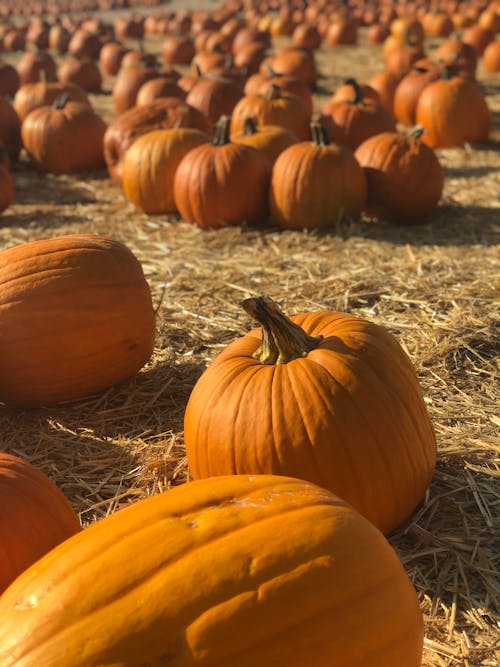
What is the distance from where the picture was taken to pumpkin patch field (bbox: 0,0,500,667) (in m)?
Answer: 1.63

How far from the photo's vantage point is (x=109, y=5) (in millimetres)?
31969

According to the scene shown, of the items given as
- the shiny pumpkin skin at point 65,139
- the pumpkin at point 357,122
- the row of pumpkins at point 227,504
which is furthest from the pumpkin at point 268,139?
the row of pumpkins at point 227,504

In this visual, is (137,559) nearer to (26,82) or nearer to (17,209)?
(17,209)

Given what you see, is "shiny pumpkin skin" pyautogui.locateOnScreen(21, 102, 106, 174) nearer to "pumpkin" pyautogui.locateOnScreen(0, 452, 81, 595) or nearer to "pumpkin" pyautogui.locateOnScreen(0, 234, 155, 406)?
"pumpkin" pyautogui.locateOnScreen(0, 234, 155, 406)

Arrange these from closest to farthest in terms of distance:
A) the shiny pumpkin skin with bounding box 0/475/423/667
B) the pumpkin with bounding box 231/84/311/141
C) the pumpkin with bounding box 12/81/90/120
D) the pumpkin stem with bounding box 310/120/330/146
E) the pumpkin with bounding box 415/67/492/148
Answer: the shiny pumpkin skin with bounding box 0/475/423/667
the pumpkin stem with bounding box 310/120/330/146
the pumpkin with bounding box 231/84/311/141
the pumpkin with bounding box 415/67/492/148
the pumpkin with bounding box 12/81/90/120

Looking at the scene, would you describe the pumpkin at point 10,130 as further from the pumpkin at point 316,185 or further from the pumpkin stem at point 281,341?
the pumpkin stem at point 281,341

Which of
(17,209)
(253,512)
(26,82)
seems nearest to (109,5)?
(26,82)

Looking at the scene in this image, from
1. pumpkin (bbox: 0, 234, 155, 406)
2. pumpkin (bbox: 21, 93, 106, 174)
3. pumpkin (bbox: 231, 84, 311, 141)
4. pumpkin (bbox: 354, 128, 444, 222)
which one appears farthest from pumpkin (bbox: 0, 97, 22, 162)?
pumpkin (bbox: 0, 234, 155, 406)

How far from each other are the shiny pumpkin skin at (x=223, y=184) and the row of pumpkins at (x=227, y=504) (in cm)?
251

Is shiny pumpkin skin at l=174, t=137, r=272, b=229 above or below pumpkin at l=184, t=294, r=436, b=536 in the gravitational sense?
below

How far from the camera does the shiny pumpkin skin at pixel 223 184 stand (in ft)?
19.9

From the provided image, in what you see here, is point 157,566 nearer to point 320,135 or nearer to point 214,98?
point 320,135

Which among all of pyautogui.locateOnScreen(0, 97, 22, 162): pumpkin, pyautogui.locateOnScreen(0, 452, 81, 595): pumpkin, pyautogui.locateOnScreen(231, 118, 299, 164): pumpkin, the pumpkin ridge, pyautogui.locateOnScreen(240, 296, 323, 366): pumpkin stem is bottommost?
pyautogui.locateOnScreen(0, 97, 22, 162): pumpkin

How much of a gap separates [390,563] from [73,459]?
1803mm
